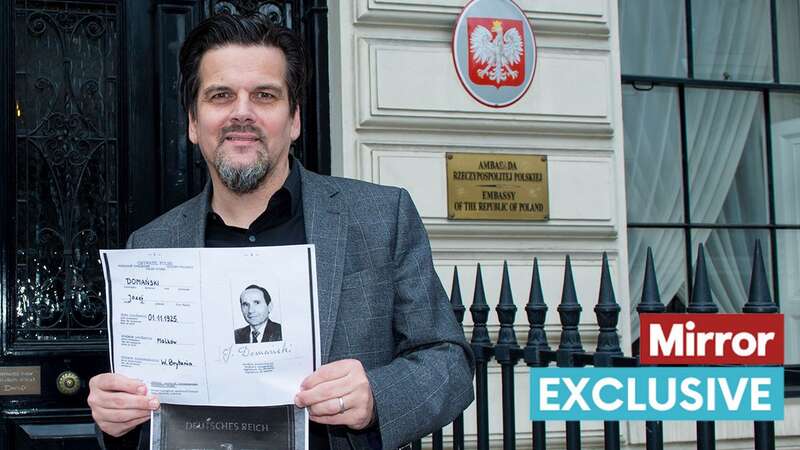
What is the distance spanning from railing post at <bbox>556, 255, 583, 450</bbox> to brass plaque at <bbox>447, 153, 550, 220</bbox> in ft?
6.50

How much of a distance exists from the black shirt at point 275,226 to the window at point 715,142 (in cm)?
348

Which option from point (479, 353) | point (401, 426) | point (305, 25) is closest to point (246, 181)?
point (401, 426)

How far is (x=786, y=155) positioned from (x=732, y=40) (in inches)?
29.4

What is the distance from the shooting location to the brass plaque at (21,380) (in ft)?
16.0

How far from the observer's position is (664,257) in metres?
6.10

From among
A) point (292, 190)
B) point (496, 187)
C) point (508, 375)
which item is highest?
point (496, 187)

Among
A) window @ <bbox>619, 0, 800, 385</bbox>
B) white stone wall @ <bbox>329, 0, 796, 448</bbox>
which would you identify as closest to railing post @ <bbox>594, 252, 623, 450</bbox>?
white stone wall @ <bbox>329, 0, 796, 448</bbox>

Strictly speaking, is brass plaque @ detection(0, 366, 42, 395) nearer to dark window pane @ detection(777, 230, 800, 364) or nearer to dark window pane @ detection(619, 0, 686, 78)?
dark window pane @ detection(619, 0, 686, 78)

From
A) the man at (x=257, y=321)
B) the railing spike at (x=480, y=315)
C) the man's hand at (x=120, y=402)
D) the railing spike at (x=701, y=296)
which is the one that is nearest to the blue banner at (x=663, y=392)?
the railing spike at (x=701, y=296)

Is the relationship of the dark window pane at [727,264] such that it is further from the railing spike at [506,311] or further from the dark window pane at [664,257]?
the railing spike at [506,311]

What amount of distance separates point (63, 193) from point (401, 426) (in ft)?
9.74

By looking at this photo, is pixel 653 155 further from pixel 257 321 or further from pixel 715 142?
pixel 257 321

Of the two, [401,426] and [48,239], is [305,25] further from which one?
[401,426]

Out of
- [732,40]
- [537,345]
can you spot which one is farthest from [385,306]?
[732,40]
